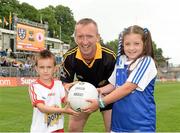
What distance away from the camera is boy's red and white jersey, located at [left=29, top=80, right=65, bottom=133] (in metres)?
6.38

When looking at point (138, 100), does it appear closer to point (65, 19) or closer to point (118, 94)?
point (118, 94)

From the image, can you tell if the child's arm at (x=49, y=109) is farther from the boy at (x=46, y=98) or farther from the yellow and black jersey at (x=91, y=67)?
the yellow and black jersey at (x=91, y=67)

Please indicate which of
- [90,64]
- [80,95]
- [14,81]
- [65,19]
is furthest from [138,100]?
[65,19]

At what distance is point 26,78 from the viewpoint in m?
42.3

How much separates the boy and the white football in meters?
0.36

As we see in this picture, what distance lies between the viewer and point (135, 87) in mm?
5801

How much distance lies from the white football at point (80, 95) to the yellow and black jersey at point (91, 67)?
114cm

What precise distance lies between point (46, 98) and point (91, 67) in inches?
44.3

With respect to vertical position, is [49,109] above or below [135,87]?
below

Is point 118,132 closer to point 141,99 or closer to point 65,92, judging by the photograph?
point 141,99

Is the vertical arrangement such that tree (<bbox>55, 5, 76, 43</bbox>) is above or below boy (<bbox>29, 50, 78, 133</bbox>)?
above

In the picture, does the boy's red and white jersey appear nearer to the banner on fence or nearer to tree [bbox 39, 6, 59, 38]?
the banner on fence

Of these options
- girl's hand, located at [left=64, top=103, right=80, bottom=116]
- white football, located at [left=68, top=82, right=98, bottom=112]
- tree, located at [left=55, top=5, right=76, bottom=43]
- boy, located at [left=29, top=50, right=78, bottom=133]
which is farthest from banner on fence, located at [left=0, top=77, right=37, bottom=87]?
tree, located at [left=55, top=5, right=76, bottom=43]

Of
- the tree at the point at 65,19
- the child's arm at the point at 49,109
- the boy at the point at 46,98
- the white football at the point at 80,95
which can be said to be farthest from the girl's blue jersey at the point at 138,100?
the tree at the point at 65,19
